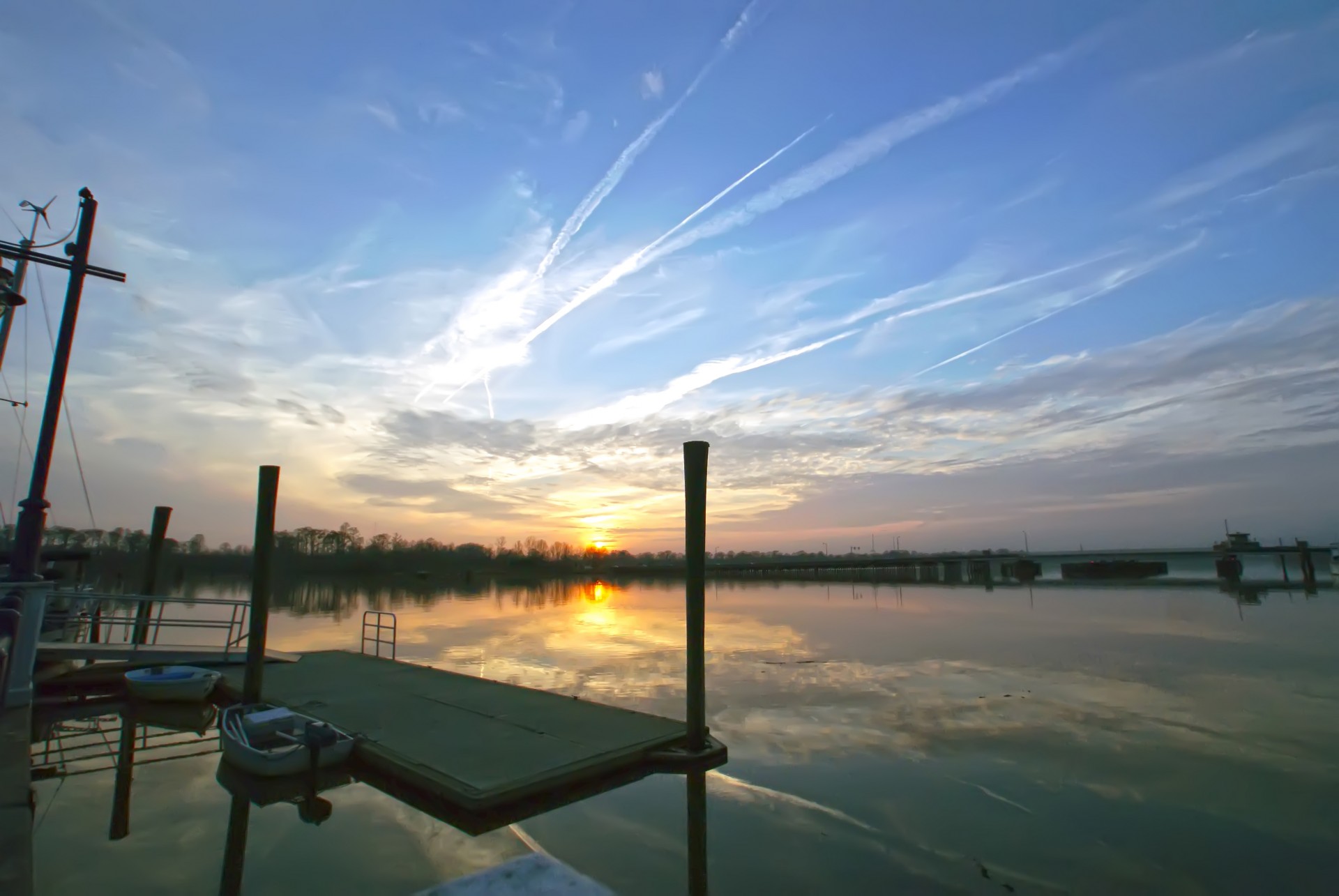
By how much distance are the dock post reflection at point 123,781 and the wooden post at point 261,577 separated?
6.82 ft

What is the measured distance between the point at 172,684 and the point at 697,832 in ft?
46.1

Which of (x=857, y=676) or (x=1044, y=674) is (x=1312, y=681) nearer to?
(x=1044, y=674)

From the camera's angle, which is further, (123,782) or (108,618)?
(108,618)

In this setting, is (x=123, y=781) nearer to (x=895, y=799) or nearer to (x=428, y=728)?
(x=428, y=728)

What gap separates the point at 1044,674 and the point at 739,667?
991 centimetres

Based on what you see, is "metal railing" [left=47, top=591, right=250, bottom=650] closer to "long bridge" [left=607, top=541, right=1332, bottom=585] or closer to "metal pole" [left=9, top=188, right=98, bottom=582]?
"metal pole" [left=9, top=188, right=98, bottom=582]

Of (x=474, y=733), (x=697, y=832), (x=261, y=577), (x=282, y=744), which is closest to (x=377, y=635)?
(x=261, y=577)

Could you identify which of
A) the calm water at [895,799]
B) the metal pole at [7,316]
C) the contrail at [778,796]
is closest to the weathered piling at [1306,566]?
the calm water at [895,799]

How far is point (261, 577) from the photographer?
14.6 metres

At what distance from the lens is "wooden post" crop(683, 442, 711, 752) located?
39.3 ft

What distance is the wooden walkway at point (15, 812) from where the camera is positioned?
5.82 meters

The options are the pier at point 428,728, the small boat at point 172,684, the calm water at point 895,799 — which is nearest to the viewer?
the calm water at point 895,799

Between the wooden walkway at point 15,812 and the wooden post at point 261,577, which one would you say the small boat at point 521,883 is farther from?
the wooden post at point 261,577

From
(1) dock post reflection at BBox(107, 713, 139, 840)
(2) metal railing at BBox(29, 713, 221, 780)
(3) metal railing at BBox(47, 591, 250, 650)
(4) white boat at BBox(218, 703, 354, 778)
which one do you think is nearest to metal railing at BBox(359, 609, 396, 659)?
(3) metal railing at BBox(47, 591, 250, 650)
